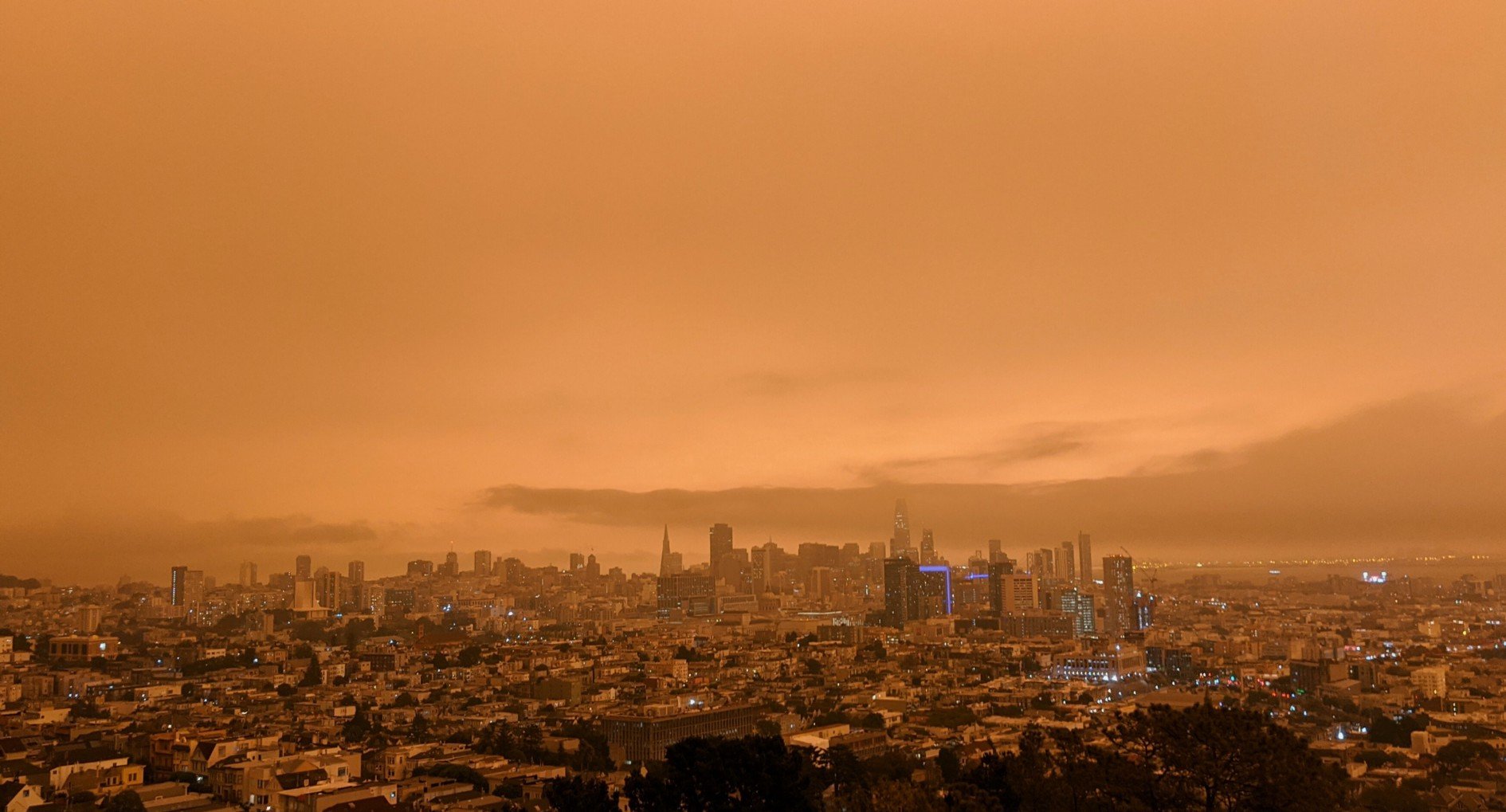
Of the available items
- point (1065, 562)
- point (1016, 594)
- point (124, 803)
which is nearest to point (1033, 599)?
point (1016, 594)

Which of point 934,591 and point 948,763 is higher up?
point 948,763

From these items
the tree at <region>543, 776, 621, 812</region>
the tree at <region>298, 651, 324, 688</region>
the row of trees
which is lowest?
the tree at <region>298, 651, 324, 688</region>

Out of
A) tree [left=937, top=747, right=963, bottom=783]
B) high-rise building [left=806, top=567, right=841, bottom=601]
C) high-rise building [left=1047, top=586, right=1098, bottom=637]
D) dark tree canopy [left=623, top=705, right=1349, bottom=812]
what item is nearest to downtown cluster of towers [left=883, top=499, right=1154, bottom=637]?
high-rise building [left=1047, top=586, right=1098, bottom=637]

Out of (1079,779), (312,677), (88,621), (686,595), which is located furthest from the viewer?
(686,595)

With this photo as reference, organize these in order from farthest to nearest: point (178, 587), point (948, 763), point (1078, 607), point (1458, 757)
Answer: point (1078, 607) → point (178, 587) → point (1458, 757) → point (948, 763)

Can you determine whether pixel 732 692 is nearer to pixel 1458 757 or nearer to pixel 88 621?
pixel 1458 757

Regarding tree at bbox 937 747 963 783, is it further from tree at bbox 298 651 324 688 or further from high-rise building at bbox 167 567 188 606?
high-rise building at bbox 167 567 188 606

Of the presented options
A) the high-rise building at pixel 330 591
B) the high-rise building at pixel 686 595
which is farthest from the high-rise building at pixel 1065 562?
the high-rise building at pixel 330 591
